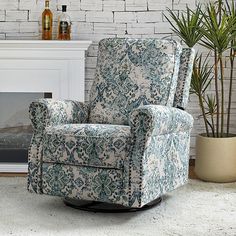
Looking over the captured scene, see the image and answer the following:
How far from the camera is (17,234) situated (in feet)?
8.96

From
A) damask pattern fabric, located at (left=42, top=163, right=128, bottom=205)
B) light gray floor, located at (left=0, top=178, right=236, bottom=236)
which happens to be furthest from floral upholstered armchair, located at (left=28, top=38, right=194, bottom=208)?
light gray floor, located at (left=0, top=178, right=236, bottom=236)

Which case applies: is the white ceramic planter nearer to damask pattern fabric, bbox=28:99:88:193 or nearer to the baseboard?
damask pattern fabric, bbox=28:99:88:193

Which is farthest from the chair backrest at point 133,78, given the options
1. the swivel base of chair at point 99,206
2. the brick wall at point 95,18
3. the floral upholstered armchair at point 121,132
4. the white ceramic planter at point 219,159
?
the brick wall at point 95,18

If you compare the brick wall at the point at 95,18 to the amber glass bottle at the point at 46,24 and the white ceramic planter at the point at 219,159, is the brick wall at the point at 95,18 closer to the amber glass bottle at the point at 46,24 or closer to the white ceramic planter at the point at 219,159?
the amber glass bottle at the point at 46,24

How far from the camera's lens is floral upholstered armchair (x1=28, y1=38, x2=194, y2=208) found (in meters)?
2.98

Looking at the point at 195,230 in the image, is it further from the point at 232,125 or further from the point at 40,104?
the point at 232,125

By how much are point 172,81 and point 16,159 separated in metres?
1.70

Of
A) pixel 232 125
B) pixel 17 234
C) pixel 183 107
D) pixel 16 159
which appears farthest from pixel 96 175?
pixel 232 125

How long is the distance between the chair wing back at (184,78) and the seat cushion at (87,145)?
551 millimetres

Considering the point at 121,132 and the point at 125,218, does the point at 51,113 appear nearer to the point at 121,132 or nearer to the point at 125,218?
the point at 121,132

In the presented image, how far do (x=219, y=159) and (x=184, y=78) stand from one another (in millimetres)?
809

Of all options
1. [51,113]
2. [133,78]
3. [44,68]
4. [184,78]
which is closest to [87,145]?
[51,113]

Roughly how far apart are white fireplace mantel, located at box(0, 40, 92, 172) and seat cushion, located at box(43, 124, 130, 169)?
1.29 m

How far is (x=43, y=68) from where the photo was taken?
4.46 metres
